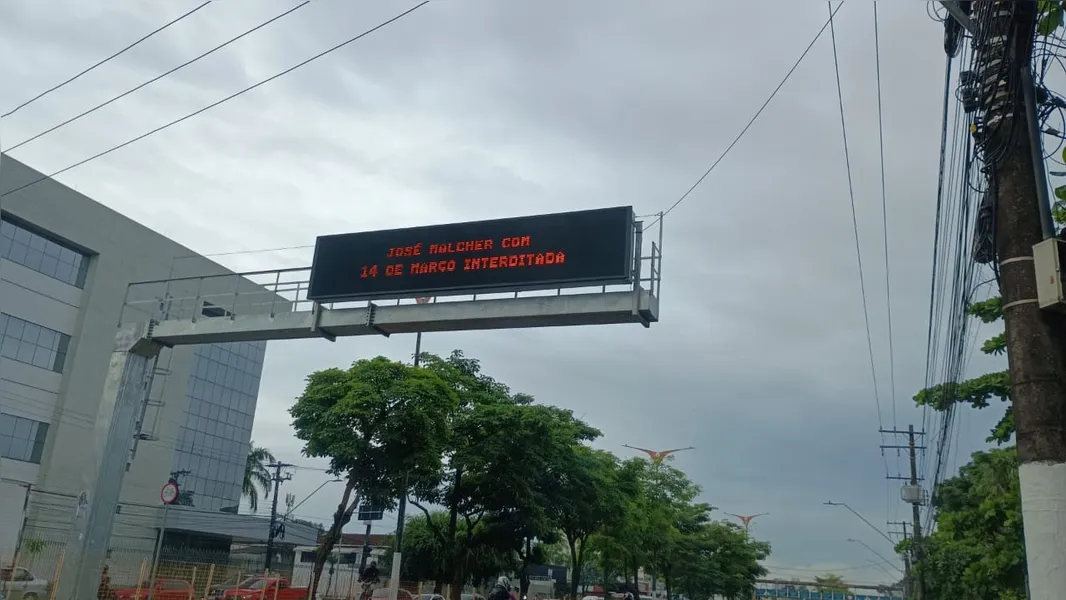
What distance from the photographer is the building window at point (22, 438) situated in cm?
3538

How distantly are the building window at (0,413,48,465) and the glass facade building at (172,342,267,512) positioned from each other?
41.3ft

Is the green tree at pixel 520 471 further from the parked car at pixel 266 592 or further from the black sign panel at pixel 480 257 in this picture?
the black sign panel at pixel 480 257

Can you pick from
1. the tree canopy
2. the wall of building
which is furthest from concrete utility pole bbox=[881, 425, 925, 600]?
the wall of building

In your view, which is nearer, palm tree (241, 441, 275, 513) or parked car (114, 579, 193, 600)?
parked car (114, 579, 193, 600)

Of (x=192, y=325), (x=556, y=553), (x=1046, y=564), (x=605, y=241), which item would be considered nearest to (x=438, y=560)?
(x=192, y=325)

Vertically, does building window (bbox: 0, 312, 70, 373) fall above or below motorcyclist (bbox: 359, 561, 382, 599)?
above

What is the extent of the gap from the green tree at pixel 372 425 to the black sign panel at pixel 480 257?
7.51m

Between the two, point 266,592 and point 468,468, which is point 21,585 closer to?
point 266,592

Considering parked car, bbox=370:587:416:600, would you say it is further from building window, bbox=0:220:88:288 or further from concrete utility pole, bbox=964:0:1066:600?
concrete utility pole, bbox=964:0:1066:600

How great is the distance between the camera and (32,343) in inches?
1448

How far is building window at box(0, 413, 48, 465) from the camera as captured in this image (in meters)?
35.4

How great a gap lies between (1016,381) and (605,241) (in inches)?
353

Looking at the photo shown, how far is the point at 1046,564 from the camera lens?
20.0 feet

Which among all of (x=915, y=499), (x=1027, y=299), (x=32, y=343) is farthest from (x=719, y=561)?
(x=1027, y=299)
